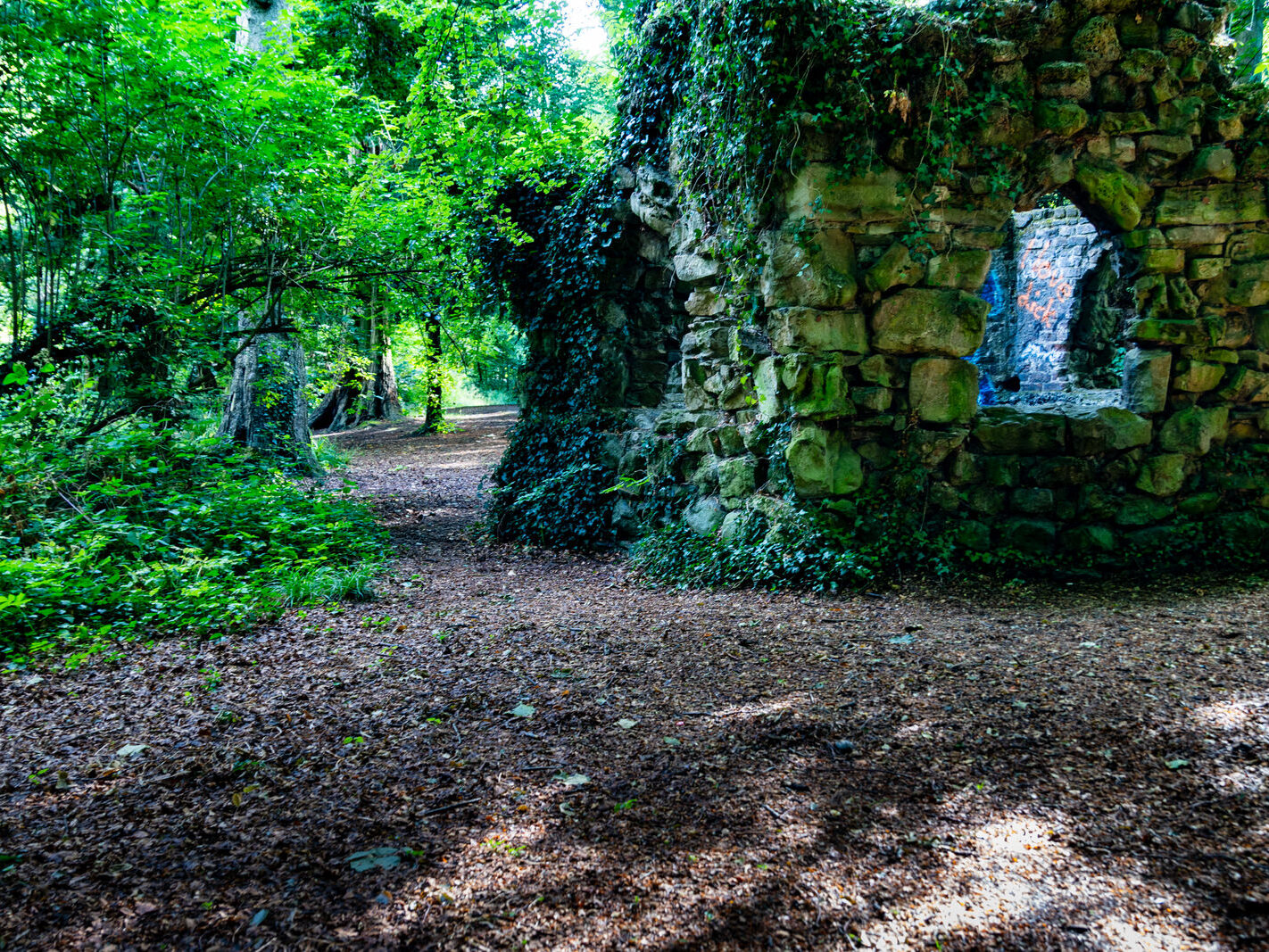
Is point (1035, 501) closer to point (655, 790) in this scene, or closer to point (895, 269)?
point (895, 269)

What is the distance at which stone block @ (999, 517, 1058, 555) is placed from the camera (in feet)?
17.7

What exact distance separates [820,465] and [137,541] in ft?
14.7

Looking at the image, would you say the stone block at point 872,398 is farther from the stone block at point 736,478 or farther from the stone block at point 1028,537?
the stone block at point 1028,537

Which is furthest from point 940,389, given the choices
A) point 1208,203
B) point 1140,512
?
point 1208,203

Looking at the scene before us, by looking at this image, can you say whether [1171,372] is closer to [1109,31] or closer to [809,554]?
[1109,31]

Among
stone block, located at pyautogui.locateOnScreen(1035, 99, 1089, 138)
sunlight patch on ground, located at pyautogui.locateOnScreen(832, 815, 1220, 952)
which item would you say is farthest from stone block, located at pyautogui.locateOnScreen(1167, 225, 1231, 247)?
sunlight patch on ground, located at pyautogui.locateOnScreen(832, 815, 1220, 952)

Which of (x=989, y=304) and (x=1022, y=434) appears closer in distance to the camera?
(x=989, y=304)

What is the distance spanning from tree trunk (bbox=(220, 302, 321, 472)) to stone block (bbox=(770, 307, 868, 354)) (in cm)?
660

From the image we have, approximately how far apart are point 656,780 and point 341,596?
3.27 metres

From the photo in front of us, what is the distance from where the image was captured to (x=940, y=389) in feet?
17.6

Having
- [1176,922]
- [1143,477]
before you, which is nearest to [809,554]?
[1143,477]

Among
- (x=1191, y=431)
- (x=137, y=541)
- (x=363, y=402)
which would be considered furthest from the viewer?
(x=363, y=402)

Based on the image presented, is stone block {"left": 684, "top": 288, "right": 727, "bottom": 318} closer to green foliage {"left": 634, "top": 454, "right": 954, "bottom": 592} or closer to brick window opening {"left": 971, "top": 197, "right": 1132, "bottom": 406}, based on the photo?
green foliage {"left": 634, "top": 454, "right": 954, "bottom": 592}

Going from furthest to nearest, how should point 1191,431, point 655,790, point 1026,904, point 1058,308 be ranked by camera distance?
1. point 1058,308
2. point 1191,431
3. point 655,790
4. point 1026,904
